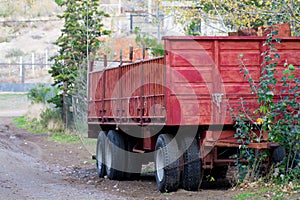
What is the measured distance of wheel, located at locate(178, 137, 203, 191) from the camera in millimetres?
11945

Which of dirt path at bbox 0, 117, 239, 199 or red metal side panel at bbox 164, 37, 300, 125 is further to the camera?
dirt path at bbox 0, 117, 239, 199

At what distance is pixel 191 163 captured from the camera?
11977mm

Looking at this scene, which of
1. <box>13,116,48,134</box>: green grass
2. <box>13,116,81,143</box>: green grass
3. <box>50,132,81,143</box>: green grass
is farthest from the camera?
<box>13,116,48,134</box>: green grass

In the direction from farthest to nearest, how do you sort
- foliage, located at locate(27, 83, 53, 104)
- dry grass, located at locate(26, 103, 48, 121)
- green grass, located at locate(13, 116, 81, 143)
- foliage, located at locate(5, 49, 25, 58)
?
foliage, located at locate(5, 49, 25, 58) → foliage, located at locate(27, 83, 53, 104) → dry grass, located at locate(26, 103, 48, 121) → green grass, located at locate(13, 116, 81, 143)

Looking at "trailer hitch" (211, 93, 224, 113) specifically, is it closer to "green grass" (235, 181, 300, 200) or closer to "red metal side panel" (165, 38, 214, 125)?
"red metal side panel" (165, 38, 214, 125)

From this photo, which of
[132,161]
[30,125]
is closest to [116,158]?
[132,161]

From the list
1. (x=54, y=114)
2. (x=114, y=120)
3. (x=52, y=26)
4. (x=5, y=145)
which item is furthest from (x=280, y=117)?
(x=52, y=26)

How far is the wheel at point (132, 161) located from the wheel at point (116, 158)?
5.5 inches

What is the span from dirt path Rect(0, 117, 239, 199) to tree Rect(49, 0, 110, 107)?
2.88m

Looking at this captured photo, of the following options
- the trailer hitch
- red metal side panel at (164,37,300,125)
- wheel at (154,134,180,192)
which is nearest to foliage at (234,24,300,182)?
red metal side panel at (164,37,300,125)

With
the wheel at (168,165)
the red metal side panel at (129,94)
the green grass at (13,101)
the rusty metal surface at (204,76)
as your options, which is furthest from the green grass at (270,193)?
the green grass at (13,101)

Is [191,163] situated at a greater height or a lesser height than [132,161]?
greater

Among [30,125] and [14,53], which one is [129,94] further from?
[14,53]

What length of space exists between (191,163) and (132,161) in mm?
3880
